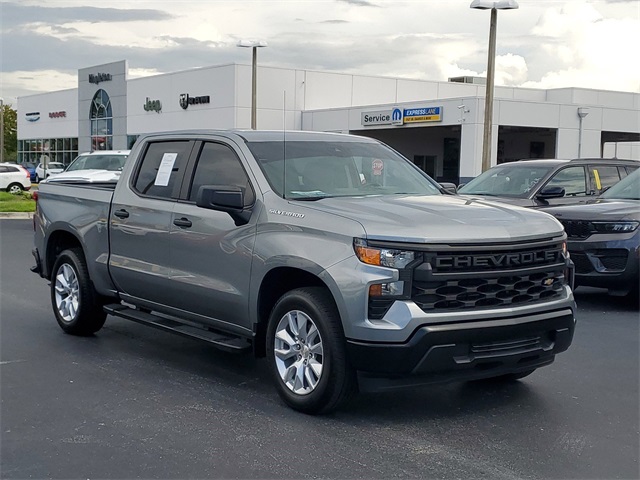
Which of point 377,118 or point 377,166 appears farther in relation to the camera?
point 377,118

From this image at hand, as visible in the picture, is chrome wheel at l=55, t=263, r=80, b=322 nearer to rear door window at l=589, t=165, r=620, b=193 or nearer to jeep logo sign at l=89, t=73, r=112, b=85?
rear door window at l=589, t=165, r=620, b=193

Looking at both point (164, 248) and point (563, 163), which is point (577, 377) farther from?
point (563, 163)

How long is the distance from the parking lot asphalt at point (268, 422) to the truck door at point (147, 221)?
686 mm

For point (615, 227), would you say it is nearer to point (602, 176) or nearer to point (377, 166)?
point (602, 176)

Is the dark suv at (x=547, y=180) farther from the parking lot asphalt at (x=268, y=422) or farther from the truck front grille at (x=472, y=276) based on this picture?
the truck front grille at (x=472, y=276)

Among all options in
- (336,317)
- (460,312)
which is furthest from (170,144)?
(460,312)

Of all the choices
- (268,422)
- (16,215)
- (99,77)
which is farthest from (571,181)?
(99,77)

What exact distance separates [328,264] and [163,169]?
2.36 metres

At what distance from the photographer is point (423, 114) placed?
36.3m

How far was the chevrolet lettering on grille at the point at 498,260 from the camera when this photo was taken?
5090 millimetres

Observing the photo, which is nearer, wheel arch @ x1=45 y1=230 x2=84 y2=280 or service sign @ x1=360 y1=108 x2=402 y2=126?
wheel arch @ x1=45 y1=230 x2=84 y2=280

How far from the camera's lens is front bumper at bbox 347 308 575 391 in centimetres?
498

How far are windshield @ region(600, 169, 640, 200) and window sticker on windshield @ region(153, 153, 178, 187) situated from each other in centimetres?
627

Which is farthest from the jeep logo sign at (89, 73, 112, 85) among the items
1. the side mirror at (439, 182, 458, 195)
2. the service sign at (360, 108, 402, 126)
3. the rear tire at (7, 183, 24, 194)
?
the side mirror at (439, 182, 458, 195)
